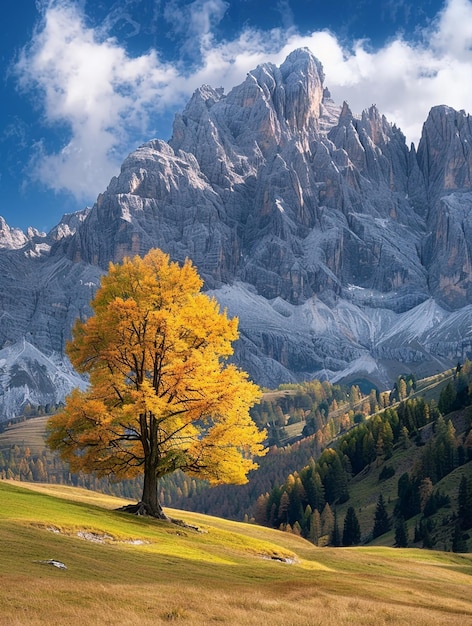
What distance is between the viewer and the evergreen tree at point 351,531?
133000 millimetres

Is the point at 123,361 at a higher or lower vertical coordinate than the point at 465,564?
higher

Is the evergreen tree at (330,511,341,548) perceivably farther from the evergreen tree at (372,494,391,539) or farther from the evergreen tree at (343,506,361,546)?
the evergreen tree at (372,494,391,539)

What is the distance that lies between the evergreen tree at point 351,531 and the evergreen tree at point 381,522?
3.25m

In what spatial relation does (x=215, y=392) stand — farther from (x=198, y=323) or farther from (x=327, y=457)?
(x=327, y=457)

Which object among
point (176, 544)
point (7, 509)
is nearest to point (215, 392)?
point (176, 544)

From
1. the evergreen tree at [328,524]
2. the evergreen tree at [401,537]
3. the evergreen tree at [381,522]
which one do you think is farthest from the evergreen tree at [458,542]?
the evergreen tree at [328,524]

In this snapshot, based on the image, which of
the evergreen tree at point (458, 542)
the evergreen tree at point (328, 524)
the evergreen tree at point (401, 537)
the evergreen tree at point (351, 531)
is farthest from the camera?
the evergreen tree at point (328, 524)

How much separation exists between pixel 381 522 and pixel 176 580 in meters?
119

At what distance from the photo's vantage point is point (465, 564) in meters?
47.5

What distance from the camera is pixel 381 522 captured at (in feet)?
438

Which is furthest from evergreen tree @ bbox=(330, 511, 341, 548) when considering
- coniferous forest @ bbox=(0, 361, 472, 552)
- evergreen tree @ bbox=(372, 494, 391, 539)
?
evergreen tree @ bbox=(372, 494, 391, 539)

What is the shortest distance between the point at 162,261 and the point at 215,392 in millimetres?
8891

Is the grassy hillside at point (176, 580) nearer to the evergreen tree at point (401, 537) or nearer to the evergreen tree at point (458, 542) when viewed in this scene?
the evergreen tree at point (458, 542)

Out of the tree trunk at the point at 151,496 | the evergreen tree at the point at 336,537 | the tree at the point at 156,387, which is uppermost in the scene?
the tree at the point at 156,387
